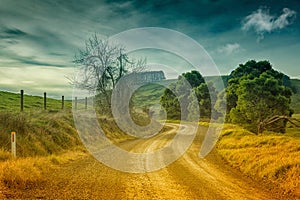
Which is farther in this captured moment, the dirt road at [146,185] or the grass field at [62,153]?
the grass field at [62,153]

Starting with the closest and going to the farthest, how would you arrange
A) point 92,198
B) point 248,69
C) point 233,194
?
point 92,198 → point 233,194 → point 248,69

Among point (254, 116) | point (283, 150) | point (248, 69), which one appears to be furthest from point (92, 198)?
point (248, 69)

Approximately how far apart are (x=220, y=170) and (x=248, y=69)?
31.8 m

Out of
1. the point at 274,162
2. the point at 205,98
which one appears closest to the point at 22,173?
the point at 274,162

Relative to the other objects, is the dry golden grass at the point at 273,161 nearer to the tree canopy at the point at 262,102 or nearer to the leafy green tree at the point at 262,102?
the tree canopy at the point at 262,102

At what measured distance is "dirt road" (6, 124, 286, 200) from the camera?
682cm

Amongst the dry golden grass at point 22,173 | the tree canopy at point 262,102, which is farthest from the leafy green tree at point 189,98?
the dry golden grass at point 22,173

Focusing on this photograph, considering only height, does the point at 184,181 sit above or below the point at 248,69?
below

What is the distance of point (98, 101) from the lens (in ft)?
98.1

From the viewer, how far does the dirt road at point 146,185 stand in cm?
682

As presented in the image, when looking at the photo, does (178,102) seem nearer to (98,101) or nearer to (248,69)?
(248,69)

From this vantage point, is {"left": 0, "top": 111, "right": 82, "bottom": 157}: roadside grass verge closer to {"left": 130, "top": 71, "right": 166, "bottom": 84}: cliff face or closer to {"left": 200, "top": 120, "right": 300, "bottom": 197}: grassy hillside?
{"left": 200, "top": 120, "right": 300, "bottom": 197}: grassy hillside

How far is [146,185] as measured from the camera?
7844mm

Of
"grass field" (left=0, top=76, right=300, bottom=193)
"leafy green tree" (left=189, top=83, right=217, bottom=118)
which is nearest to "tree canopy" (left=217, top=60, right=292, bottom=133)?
"grass field" (left=0, top=76, right=300, bottom=193)
